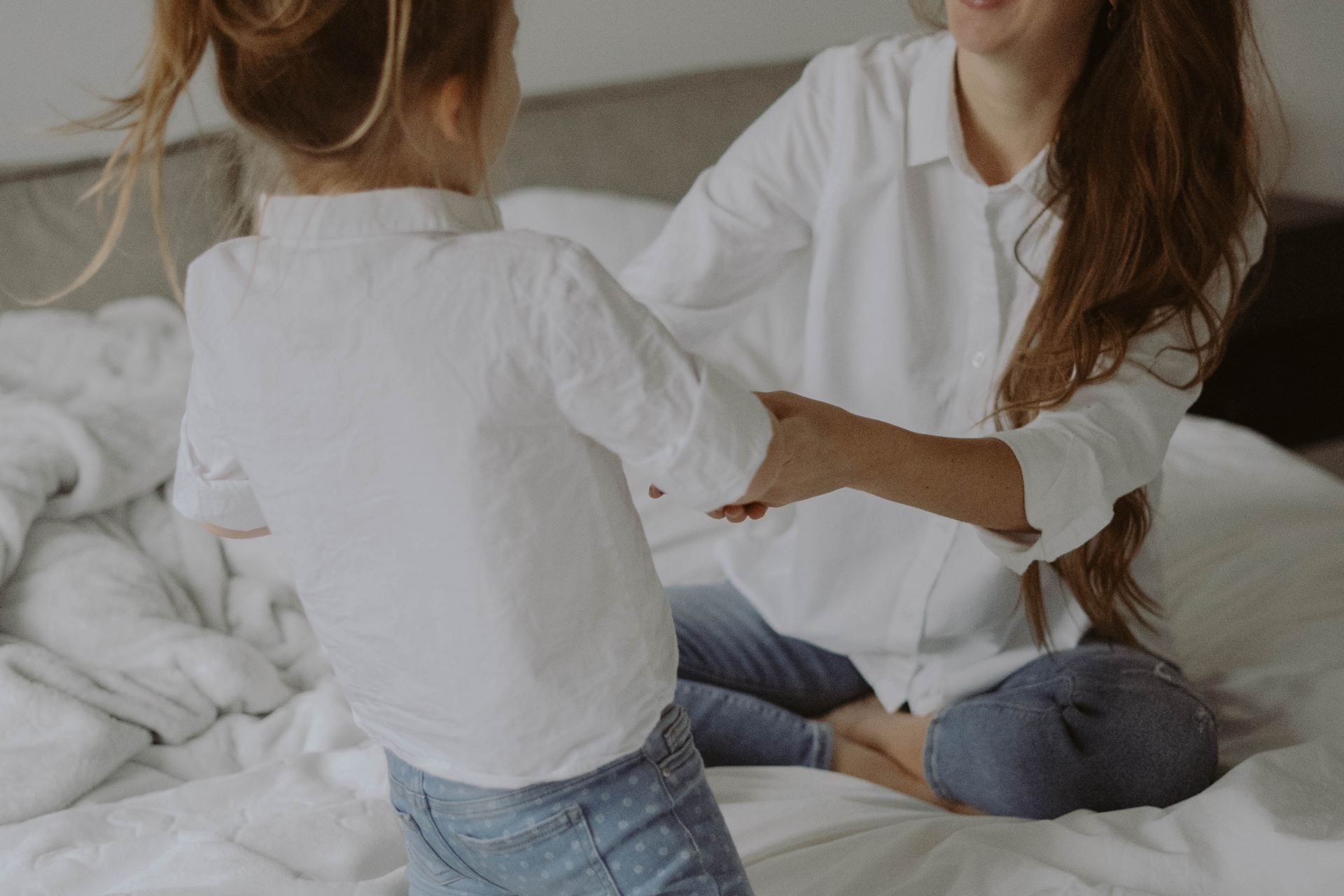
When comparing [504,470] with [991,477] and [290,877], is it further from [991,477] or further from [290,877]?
[290,877]

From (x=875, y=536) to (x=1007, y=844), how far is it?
0.35 meters

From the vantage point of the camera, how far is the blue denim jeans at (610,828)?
737 mm

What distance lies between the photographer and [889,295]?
3.81 ft

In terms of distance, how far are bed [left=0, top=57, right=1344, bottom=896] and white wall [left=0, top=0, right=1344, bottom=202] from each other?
166mm

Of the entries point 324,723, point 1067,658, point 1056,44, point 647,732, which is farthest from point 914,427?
point 324,723

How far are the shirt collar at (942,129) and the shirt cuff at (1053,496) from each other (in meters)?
0.29

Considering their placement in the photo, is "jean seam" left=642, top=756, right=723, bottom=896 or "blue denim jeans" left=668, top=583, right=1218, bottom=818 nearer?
"jean seam" left=642, top=756, right=723, bottom=896

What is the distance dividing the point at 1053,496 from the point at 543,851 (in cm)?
43

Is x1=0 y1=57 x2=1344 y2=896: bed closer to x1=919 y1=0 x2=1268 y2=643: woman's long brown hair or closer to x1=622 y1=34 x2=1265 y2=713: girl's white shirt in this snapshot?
x1=622 y1=34 x2=1265 y2=713: girl's white shirt

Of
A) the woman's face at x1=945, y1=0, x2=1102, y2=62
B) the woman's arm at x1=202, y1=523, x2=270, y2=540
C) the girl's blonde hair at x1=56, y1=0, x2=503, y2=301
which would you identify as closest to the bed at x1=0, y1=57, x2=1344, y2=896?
the girl's blonde hair at x1=56, y1=0, x2=503, y2=301

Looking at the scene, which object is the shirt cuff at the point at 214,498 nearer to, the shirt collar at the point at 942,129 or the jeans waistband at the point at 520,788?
the jeans waistband at the point at 520,788

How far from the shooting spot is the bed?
0.94 metres

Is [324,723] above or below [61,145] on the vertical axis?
below

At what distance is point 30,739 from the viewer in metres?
1.11
